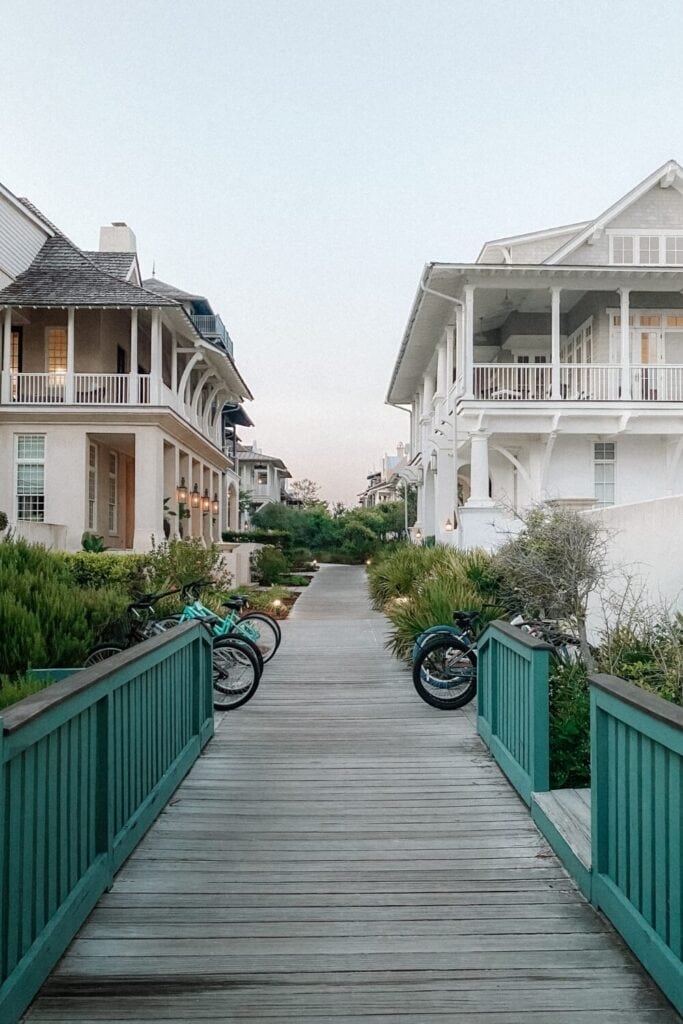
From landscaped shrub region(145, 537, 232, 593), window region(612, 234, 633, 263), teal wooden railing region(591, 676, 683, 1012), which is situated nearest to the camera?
teal wooden railing region(591, 676, 683, 1012)

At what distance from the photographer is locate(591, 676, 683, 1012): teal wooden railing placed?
2523 mm

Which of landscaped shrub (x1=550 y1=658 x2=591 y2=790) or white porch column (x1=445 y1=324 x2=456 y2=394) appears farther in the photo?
white porch column (x1=445 y1=324 x2=456 y2=394)

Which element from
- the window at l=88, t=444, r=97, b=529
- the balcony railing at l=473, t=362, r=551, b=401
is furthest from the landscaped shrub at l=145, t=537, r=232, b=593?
the window at l=88, t=444, r=97, b=529

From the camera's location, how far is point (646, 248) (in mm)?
18234

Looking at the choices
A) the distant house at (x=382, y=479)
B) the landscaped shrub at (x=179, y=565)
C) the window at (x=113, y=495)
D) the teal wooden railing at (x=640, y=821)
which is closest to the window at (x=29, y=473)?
the window at (x=113, y=495)

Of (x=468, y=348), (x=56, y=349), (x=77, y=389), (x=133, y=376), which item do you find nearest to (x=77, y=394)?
(x=77, y=389)

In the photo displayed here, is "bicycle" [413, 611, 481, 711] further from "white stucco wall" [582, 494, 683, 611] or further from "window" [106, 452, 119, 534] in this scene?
"window" [106, 452, 119, 534]

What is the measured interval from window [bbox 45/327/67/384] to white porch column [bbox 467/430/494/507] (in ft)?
37.7

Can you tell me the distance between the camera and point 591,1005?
258 centimetres

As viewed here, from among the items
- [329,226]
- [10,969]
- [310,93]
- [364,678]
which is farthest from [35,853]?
[329,226]

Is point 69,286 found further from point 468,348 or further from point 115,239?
point 468,348

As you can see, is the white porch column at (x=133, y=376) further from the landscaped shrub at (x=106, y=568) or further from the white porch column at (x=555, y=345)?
the white porch column at (x=555, y=345)

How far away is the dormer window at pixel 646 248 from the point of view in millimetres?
18109

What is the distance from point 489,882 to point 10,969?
7.14ft
